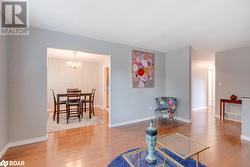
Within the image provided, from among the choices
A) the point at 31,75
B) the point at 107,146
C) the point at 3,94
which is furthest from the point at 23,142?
the point at 107,146

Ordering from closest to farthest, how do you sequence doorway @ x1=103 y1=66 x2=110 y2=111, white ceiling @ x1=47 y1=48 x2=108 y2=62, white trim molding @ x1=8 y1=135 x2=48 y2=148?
white trim molding @ x1=8 y1=135 x2=48 y2=148
white ceiling @ x1=47 y1=48 x2=108 y2=62
doorway @ x1=103 y1=66 x2=110 y2=111

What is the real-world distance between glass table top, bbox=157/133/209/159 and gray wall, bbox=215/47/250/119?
349cm

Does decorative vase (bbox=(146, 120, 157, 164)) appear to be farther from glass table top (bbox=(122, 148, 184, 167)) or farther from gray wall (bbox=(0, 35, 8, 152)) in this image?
gray wall (bbox=(0, 35, 8, 152))

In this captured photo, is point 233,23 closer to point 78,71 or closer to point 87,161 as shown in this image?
point 87,161

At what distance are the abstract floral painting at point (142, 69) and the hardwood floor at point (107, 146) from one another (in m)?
1.36

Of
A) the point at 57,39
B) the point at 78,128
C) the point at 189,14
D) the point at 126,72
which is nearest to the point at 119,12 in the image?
the point at 189,14

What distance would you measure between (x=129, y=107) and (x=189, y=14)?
9.15 ft

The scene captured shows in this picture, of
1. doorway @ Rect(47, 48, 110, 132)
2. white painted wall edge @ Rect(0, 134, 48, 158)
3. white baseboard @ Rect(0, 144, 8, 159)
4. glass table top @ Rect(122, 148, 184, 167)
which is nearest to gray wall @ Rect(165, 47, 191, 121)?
doorway @ Rect(47, 48, 110, 132)

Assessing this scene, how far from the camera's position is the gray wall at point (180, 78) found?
13.4 ft

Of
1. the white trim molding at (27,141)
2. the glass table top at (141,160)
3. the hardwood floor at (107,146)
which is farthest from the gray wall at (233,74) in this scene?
the white trim molding at (27,141)

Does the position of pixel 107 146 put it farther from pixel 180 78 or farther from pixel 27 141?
pixel 180 78

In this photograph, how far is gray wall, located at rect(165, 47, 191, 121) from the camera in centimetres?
409

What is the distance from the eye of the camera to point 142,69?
428 centimetres

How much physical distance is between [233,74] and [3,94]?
610cm
